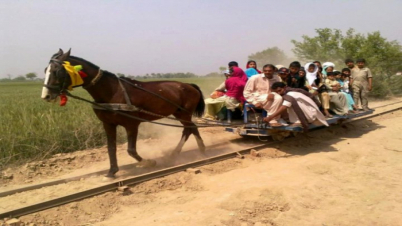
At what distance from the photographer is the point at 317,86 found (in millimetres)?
8031

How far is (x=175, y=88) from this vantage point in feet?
19.5

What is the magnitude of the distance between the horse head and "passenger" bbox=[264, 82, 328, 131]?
382cm

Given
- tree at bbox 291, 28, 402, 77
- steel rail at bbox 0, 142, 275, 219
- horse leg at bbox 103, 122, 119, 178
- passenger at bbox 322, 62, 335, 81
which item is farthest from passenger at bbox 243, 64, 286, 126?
tree at bbox 291, 28, 402, 77

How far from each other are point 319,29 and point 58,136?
19.0 metres

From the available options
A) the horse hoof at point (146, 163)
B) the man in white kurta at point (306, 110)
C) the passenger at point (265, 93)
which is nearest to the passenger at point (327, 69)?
the man in white kurta at point (306, 110)

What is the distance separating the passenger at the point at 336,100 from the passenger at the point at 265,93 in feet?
6.40

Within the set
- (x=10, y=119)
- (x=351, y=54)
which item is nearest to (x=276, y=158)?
(x=10, y=119)

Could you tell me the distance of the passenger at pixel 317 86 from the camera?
780cm

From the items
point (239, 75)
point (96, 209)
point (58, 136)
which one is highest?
point (239, 75)

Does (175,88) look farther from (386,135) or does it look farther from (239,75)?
(386,135)

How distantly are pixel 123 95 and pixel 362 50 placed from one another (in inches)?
671

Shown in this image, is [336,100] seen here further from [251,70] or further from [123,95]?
[123,95]

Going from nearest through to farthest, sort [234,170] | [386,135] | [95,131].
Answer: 1. [234,170]
2. [95,131]
3. [386,135]

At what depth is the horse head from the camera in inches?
164
